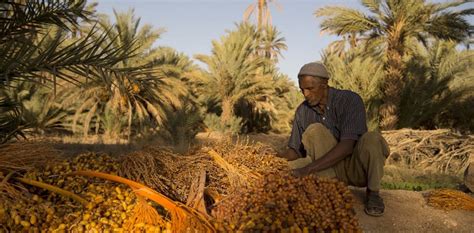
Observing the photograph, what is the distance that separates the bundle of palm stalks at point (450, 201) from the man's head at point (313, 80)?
59.9 inches

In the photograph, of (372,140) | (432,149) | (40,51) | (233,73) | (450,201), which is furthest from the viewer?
(233,73)

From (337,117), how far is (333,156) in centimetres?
44

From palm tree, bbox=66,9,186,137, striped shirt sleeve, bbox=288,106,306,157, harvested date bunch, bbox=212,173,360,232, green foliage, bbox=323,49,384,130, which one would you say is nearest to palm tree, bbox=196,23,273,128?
palm tree, bbox=66,9,186,137

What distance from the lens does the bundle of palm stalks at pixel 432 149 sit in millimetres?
11398

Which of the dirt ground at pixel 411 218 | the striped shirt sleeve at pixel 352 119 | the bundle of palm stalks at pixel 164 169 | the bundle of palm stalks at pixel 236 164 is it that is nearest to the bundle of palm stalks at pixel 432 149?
the dirt ground at pixel 411 218

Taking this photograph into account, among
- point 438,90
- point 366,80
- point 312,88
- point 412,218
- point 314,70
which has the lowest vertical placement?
point 412,218

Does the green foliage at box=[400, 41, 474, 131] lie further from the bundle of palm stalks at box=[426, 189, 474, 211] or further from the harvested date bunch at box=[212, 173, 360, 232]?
the harvested date bunch at box=[212, 173, 360, 232]

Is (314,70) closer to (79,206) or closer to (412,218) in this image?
(412,218)

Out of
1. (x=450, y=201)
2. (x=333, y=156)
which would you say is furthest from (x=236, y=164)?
(x=450, y=201)

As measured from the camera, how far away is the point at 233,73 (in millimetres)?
20562

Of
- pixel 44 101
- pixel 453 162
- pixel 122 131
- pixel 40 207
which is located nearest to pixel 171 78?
pixel 122 131

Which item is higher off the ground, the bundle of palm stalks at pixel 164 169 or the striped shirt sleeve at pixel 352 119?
the striped shirt sleeve at pixel 352 119

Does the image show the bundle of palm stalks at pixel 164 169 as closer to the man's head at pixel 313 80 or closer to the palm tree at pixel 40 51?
the man's head at pixel 313 80

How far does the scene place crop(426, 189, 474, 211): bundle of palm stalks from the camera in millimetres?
4246
